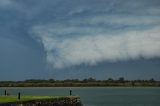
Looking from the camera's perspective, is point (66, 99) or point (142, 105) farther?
point (142, 105)

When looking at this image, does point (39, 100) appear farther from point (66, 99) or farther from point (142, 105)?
point (142, 105)

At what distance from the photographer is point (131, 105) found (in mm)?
88000

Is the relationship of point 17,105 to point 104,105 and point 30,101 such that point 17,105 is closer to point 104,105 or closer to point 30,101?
point 30,101

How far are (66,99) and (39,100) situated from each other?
7.78 meters

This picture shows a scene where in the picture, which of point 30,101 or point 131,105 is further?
point 131,105

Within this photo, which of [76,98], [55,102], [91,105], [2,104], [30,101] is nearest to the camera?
[2,104]

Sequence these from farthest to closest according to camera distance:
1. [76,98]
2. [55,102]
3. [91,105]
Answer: [91,105] → [76,98] → [55,102]

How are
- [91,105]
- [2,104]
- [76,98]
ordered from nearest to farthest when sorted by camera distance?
1. [2,104]
2. [76,98]
3. [91,105]

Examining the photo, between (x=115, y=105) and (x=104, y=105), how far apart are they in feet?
8.94

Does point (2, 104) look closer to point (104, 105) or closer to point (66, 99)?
point (66, 99)

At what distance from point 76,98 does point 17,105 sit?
17.5m

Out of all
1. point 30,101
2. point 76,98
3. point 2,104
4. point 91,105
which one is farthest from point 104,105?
point 2,104

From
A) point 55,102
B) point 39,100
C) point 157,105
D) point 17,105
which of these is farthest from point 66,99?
point 157,105

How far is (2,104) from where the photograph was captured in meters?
46.8
